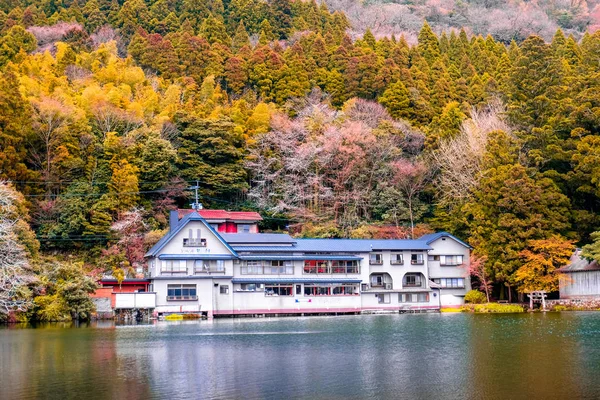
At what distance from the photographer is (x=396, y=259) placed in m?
47.5

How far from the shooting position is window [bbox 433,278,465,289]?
48438mm

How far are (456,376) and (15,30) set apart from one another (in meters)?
61.1

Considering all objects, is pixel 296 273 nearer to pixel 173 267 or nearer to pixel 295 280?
pixel 295 280

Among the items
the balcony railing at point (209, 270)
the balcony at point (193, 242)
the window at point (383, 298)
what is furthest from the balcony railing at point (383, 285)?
the balcony at point (193, 242)

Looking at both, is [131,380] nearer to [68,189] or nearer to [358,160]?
[68,189]

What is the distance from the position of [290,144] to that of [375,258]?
42.6 ft

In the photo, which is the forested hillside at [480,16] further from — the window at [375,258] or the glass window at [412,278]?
the window at [375,258]

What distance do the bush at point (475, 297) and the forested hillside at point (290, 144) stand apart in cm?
119

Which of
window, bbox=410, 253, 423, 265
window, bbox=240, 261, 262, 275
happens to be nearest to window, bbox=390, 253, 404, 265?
window, bbox=410, 253, 423, 265

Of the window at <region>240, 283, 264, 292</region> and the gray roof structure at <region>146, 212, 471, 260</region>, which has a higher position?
the gray roof structure at <region>146, 212, 471, 260</region>

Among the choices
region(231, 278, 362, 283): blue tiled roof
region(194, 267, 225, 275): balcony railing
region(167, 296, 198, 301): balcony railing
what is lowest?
region(167, 296, 198, 301): balcony railing

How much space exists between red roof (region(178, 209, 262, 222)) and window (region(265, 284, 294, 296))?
7.10 meters

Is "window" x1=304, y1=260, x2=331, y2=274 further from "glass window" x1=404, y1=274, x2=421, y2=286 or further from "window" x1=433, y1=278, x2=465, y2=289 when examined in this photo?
"window" x1=433, y1=278, x2=465, y2=289

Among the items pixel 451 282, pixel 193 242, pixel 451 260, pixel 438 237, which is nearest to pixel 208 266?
pixel 193 242
